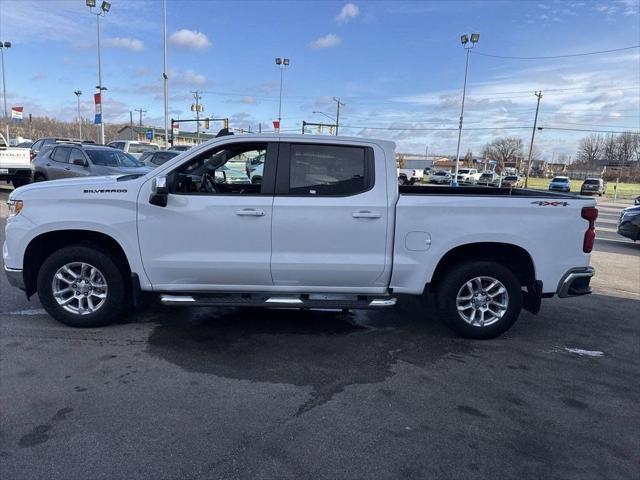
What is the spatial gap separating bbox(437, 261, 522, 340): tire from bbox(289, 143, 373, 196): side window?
4.27ft

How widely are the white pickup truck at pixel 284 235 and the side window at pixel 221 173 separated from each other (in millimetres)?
18

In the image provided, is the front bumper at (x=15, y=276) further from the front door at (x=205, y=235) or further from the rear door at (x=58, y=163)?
the rear door at (x=58, y=163)

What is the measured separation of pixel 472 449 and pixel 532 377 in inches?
56.5

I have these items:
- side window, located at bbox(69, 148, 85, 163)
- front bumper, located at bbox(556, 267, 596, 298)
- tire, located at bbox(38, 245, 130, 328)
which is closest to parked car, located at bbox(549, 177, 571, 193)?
side window, located at bbox(69, 148, 85, 163)

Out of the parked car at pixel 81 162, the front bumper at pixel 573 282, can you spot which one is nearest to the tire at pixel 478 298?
the front bumper at pixel 573 282

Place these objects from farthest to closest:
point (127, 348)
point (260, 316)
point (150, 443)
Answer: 1. point (260, 316)
2. point (127, 348)
3. point (150, 443)

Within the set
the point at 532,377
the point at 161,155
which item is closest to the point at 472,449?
the point at 532,377

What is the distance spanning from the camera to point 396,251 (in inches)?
186

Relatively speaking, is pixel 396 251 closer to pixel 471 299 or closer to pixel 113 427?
pixel 471 299

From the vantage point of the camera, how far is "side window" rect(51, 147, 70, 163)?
13.9 m

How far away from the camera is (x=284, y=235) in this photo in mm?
4648

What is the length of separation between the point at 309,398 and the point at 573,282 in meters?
2.98

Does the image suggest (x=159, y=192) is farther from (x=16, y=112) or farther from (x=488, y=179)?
(x=488, y=179)

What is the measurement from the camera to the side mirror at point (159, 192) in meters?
4.54
